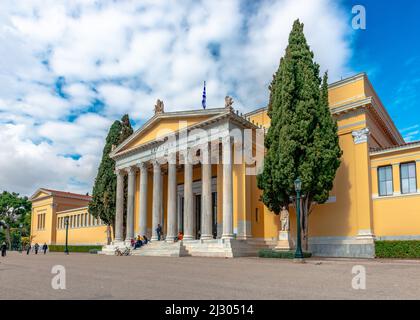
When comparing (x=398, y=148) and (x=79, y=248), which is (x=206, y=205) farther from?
(x=79, y=248)

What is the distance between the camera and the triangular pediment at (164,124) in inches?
1164

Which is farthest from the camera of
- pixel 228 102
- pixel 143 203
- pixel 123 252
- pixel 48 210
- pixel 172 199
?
pixel 48 210

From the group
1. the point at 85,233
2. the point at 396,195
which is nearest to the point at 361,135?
the point at 396,195

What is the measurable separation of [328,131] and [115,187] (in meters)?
23.3

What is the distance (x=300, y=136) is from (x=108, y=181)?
23.0 meters

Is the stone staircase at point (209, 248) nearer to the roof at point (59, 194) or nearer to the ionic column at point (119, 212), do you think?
the ionic column at point (119, 212)

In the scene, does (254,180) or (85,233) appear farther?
(85,233)

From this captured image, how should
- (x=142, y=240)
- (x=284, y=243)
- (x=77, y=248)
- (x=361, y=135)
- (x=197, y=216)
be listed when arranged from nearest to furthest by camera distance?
(x=284, y=243)
(x=361, y=135)
(x=142, y=240)
(x=197, y=216)
(x=77, y=248)

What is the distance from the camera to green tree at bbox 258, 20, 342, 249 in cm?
2292

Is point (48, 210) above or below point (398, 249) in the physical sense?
above

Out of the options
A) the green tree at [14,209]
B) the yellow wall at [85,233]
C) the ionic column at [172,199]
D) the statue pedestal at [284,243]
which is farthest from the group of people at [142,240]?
the green tree at [14,209]

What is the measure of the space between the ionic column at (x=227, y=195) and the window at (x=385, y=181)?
31.3 feet

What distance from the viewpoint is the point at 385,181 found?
991 inches

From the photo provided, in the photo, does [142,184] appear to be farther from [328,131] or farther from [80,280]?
[80,280]
